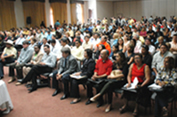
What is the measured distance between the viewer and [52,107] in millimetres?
3844

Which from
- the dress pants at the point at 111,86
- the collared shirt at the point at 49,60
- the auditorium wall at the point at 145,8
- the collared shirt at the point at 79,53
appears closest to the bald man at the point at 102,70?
the dress pants at the point at 111,86

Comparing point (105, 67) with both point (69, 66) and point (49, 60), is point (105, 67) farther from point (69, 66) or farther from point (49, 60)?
point (49, 60)

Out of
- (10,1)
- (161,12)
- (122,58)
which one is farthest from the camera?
(161,12)

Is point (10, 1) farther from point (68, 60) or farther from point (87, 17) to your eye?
point (68, 60)

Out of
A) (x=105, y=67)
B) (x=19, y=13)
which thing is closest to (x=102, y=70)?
(x=105, y=67)

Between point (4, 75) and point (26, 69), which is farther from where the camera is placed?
point (4, 75)

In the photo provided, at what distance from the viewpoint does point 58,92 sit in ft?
15.1

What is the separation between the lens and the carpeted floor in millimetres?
3484

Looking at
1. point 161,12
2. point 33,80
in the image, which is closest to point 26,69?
point 33,80

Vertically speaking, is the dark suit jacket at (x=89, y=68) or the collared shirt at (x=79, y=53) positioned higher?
the collared shirt at (x=79, y=53)

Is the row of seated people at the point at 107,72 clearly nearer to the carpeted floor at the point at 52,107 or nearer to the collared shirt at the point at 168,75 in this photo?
the collared shirt at the point at 168,75

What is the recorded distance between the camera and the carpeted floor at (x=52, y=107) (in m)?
3.48

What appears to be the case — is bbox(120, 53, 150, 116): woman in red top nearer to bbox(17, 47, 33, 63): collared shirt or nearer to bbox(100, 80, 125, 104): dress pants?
bbox(100, 80, 125, 104): dress pants

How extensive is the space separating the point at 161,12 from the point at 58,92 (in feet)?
60.9
